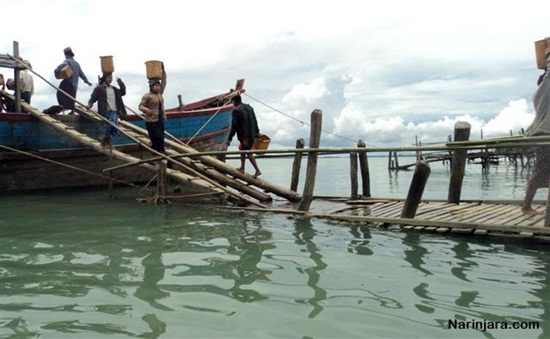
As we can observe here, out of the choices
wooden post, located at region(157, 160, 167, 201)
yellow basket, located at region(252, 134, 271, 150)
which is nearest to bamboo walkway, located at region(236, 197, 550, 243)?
yellow basket, located at region(252, 134, 271, 150)

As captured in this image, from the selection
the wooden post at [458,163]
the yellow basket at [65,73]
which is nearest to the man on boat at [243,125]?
the wooden post at [458,163]

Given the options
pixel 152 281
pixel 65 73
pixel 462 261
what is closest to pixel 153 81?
pixel 65 73

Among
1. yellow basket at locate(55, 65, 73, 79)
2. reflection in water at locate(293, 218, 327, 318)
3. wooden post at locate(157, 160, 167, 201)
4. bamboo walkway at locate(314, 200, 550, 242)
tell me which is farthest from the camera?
yellow basket at locate(55, 65, 73, 79)

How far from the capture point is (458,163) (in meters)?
8.34

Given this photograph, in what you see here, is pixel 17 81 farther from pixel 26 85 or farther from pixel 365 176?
pixel 365 176

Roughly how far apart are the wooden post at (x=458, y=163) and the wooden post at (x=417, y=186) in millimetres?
1758

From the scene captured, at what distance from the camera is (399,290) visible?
419 cm

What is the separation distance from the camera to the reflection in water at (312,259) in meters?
3.87

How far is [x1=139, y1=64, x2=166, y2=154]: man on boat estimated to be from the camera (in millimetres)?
9539

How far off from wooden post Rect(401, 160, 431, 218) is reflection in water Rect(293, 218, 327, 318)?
59.8 inches

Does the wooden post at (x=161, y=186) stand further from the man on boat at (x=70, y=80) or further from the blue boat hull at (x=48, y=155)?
the man on boat at (x=70, y=80)

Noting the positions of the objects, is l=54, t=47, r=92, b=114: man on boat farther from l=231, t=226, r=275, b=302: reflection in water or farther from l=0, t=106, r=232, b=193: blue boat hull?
l=231, t=226, r=275, b=302: reflection in water

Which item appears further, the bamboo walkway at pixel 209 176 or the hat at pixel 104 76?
the hat at pixel 104 76

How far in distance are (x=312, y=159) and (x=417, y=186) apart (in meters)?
2.03
